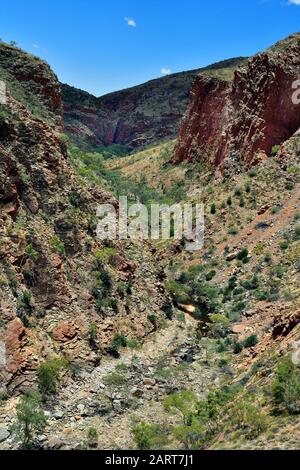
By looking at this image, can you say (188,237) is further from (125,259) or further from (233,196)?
(125,259)

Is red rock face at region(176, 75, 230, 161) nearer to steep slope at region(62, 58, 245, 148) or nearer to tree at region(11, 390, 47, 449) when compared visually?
steep slope at region(62, 58, 245, 148)

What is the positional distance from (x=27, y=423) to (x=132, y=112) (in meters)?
130

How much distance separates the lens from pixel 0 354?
22062mm

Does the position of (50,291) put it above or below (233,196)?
below

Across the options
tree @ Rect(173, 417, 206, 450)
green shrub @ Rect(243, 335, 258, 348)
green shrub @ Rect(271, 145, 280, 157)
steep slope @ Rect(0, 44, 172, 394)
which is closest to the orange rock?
steep slope @ Rect(0, 44, 172, 394)

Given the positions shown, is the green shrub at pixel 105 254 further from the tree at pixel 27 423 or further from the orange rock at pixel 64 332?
the tree at pixel 27 423

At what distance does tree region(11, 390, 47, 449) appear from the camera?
64.2ft

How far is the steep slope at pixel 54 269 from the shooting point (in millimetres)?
24047

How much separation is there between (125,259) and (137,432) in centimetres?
1429

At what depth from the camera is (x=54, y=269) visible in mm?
27438

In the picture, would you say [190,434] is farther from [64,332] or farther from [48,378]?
[64,332]

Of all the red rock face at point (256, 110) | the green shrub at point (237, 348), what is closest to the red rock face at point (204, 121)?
the red rock face at point (256, 110)

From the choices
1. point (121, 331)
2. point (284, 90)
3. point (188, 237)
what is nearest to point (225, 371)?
point (121, 331)

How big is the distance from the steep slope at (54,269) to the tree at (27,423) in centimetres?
159
